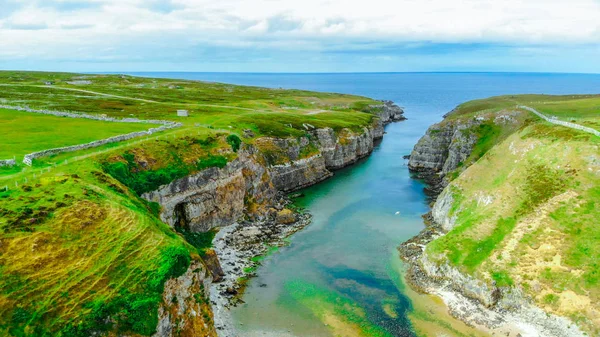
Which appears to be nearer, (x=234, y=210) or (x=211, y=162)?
(x=211, y=162)

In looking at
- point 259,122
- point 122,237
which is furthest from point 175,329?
point 259,122

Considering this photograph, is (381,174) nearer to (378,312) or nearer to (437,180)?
(437,180)

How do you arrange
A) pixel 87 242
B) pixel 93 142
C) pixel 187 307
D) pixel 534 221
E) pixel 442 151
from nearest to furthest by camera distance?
pixel 87 242, pixel 187 307, pixel 534 221, pixel 93 142, pixel 442 151

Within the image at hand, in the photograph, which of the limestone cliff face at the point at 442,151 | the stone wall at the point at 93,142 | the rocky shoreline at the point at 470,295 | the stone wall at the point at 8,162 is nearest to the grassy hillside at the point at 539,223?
the rocky shoreline at the point at 470,295

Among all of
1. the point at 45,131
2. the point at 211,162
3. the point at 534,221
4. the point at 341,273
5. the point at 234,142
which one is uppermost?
the point at 45,131

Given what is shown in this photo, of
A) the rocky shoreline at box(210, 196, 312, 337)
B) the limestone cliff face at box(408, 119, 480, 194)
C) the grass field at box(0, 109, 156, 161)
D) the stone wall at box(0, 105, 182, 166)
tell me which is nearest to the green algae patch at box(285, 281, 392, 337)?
Answer: the rocky shoreline at box(210, 196, 312, 337)

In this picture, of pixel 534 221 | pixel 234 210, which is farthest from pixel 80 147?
pixel 534 221

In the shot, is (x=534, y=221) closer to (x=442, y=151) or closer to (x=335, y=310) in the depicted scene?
(x=335, y=310)
